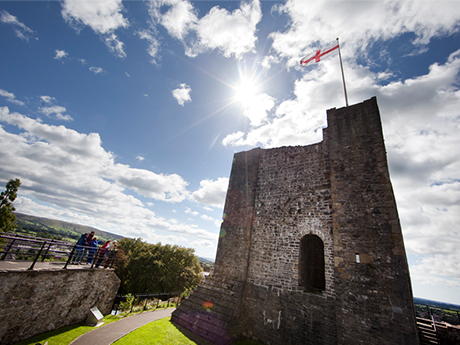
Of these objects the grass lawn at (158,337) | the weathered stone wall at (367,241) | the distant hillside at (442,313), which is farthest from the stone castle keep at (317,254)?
the distant hillside at (442,313)

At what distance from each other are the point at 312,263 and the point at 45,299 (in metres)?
11.6

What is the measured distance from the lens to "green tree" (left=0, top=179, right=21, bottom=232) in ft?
65.3

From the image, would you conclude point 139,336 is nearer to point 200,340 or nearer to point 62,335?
point 200,340

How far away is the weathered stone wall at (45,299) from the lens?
22.2 ft

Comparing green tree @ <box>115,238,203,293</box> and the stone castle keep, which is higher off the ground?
the stone castle keep

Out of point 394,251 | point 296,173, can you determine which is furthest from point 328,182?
point 394,251

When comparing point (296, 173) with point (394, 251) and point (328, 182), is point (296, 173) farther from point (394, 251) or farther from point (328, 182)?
point (394, 251)

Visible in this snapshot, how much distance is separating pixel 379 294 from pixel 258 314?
5.12 m

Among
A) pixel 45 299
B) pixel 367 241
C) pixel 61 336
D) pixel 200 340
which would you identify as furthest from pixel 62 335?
pixel 367 241

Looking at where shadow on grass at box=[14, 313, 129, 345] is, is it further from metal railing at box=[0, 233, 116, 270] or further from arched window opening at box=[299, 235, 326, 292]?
arched window opening at box=[299, 235, 326, 292]

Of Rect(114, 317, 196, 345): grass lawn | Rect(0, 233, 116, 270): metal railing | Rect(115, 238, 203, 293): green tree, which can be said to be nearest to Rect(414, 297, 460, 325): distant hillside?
Rect(114, 317, 196, 345): grass lawn

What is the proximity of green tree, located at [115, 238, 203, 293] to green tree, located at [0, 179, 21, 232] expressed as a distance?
10.9 meters

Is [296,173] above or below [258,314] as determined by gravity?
above

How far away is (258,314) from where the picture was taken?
955 cm
